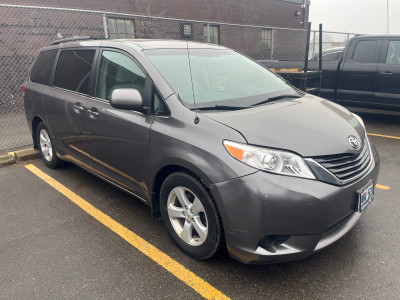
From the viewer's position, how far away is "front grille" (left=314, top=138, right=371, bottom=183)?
222cm

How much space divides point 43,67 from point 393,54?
20.4 ft

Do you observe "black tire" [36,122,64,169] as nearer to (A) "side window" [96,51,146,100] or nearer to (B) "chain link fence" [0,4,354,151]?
(A) "side window" [96,51,146,100]

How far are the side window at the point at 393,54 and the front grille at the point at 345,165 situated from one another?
4739 millimetres

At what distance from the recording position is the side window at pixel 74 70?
352 cm

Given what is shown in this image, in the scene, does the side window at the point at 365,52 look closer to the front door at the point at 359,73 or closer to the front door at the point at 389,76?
the front door at the point at 359,73

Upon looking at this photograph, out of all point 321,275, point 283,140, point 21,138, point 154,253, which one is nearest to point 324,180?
point 283,140

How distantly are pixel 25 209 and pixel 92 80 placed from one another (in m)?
1.63

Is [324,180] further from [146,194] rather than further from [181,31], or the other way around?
[181,31]

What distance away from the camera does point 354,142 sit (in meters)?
2.50

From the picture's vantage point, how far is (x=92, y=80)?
3.41 m

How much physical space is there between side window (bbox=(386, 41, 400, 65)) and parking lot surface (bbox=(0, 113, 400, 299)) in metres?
3.67

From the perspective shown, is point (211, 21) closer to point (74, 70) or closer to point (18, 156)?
point (18, 156)

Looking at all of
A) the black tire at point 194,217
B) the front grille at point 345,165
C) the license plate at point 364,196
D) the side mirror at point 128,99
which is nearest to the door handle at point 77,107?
the side mirror at point 128,99

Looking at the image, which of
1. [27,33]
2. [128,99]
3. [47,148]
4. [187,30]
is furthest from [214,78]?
[187,30]
